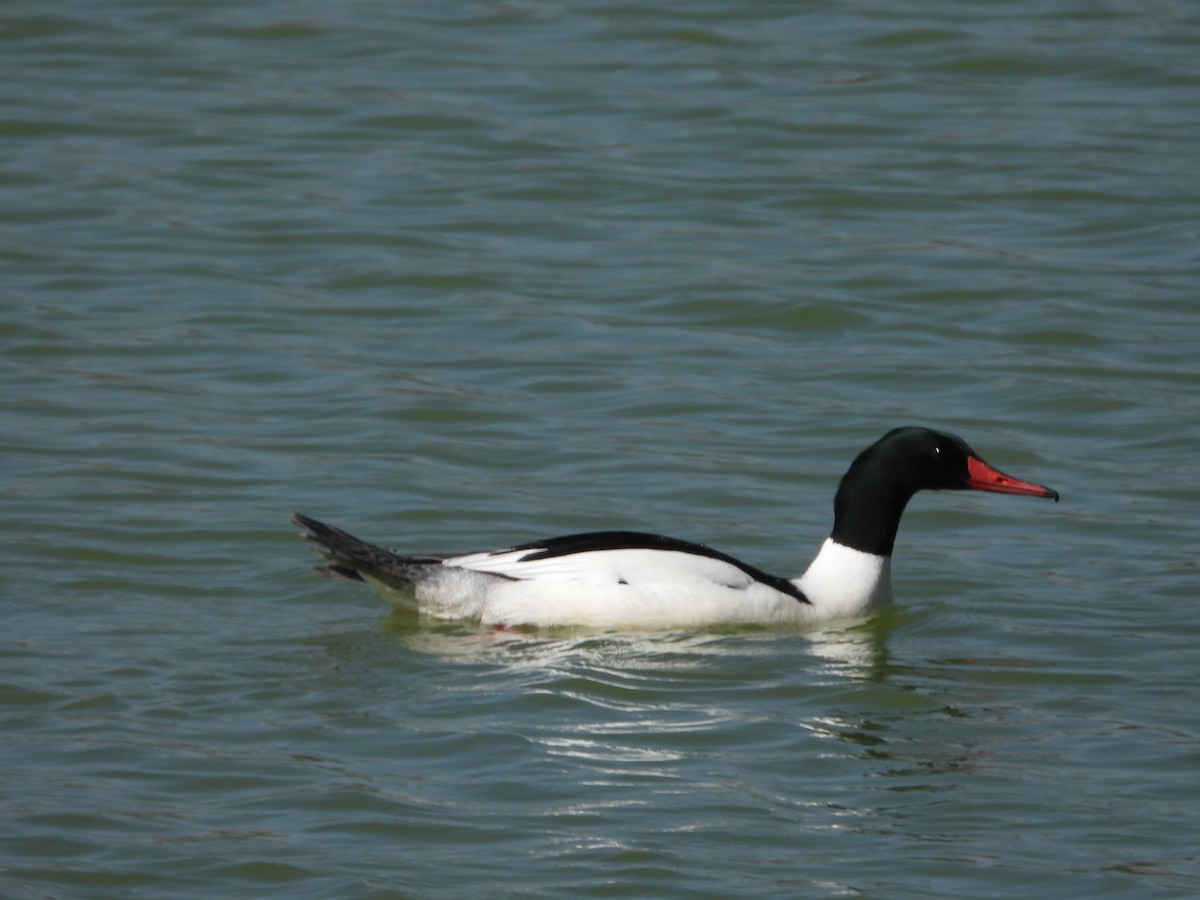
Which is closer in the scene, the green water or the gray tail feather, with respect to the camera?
the green water

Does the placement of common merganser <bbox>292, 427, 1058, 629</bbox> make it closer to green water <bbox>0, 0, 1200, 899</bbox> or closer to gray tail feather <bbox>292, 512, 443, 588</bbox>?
gray tail feather <bbox>292, 512, 443, 588</bbox>

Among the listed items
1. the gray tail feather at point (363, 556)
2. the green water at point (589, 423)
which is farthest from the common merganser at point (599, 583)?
the green water at point (589, 423)

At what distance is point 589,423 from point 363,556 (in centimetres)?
330

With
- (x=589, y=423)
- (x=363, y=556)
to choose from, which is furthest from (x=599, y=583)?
(x=589, y=423)

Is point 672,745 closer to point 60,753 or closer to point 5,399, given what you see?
point 60,753

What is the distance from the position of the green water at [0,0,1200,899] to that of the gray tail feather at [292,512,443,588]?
31cm

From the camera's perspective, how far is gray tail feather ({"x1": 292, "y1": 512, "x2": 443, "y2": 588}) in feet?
29.4

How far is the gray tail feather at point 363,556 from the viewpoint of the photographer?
29.4 feet

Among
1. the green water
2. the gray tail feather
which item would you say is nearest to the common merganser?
the gray tail feather

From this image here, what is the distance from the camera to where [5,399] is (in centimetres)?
1222

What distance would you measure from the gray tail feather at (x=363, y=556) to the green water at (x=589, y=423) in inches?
12.2

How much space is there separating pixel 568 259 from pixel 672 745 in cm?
789

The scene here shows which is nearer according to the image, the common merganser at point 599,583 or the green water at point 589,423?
the green water at point 589,423

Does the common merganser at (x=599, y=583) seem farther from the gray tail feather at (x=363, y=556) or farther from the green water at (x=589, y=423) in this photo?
the green water at (x=589, y=423)
